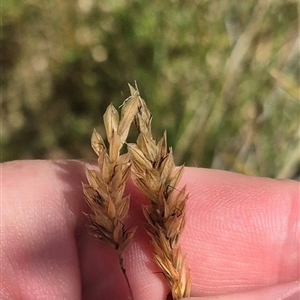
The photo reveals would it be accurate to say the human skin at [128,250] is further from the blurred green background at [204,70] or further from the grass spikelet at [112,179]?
the blurred green background at [204,70]

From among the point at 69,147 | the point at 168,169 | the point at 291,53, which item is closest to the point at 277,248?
the point at 168,169

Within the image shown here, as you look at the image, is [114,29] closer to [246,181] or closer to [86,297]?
[246,181]

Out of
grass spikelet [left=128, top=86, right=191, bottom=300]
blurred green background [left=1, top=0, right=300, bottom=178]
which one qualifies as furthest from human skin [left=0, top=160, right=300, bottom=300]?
blurred green background [left=1, top=0, right=300, bottom=178]

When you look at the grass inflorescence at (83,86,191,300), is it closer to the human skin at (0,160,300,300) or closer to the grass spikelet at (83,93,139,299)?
the grass spikelet at (83,93,139,299)

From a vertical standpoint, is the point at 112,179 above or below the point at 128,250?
above

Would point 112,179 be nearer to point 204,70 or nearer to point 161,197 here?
point 161,197

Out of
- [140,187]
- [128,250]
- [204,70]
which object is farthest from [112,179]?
[204,70]
